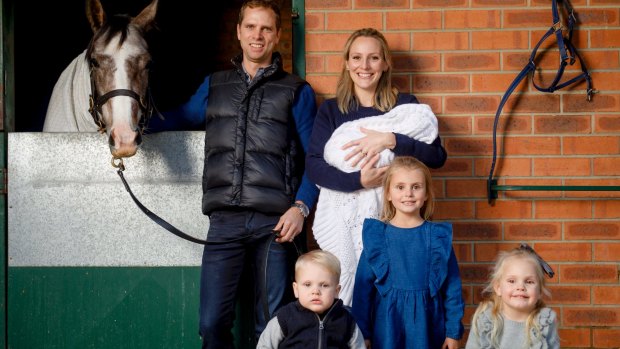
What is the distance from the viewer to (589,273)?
3639 millimetres

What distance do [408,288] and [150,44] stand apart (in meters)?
1.74

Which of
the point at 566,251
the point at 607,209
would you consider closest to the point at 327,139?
the point at 566,251

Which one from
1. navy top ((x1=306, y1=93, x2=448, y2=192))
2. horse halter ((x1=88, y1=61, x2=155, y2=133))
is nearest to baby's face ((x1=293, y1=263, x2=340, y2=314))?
A: navy top ((x1=306, y1=93, x2=448, y2=192))

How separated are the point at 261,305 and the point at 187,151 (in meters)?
0.82

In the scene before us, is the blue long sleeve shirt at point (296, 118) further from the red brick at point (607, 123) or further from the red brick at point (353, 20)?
the red brick at point (607, 123)

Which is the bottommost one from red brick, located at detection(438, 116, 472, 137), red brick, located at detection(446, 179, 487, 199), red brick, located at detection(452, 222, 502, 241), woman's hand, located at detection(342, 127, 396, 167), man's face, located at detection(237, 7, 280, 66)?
red brick, located at detection(452, 222, 502, 241)

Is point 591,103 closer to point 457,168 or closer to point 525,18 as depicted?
point 525,18

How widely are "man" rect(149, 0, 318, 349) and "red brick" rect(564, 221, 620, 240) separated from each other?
4.00ft

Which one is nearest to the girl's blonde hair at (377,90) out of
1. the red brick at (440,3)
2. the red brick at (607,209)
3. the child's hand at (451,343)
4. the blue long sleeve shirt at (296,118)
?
the blue long sleeve shirt at (296,118)

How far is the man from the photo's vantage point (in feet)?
10.9

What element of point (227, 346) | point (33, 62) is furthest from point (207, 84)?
point (33, 62)

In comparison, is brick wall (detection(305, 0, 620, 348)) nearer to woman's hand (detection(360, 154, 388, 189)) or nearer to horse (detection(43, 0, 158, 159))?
woman's hand (detection(360, 154, 388, 189))

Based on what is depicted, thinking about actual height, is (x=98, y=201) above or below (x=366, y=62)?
below

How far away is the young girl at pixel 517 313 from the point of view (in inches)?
111
